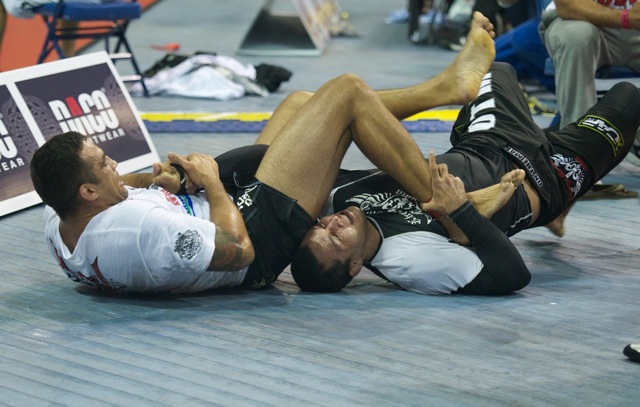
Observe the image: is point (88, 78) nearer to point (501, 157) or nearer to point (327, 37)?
point (501, 157)

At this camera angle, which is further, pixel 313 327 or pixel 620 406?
pixel 313 327

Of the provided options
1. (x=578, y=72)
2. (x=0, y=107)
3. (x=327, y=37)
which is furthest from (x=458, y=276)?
(x=327, y=37)

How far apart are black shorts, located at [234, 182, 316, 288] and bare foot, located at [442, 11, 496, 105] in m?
0.78

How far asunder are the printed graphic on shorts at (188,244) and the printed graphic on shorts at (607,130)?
6.03 ft

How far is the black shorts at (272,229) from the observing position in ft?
11.7

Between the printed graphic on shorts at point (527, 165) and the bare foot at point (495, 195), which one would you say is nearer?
the bare foot at point (495, 195)

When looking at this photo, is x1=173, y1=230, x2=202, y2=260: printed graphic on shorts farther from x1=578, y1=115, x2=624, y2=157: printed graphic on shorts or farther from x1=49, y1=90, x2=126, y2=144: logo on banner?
x1=49, y1=90, x2=126, y2=144: logo on banner

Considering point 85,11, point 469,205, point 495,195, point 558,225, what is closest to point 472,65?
point 495,195

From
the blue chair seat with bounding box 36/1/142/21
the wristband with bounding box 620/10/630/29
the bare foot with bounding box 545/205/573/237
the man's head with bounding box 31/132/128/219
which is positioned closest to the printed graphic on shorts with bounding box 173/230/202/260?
the man's head with bounding box 31/132/128/219

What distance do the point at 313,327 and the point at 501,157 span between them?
1147 millimetres

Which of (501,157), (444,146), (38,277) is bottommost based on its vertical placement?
(444,146)

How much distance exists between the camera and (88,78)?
550cm

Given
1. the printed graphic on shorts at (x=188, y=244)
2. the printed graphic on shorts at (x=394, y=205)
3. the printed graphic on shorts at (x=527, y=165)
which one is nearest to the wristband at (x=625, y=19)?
the printed graphic on shorts at (x=527, y=165)

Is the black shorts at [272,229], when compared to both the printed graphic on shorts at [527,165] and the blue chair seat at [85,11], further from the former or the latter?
the blue chair seat at [85,11]
